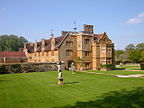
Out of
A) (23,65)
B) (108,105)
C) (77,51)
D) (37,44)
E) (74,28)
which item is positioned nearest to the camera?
(108,105)

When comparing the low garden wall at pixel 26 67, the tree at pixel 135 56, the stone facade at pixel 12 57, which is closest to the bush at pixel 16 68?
the low garden wall at pixel 26 67

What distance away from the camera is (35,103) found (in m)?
11.7

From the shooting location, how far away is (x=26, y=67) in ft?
130

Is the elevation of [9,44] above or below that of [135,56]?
above

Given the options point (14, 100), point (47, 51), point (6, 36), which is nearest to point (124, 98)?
point (14, 100)

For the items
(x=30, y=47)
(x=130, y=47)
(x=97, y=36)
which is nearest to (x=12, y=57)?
(x=30, y=47)

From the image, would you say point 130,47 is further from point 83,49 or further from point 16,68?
point 16,68

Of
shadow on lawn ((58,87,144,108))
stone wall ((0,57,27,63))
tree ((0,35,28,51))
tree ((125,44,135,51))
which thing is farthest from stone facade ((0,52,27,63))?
tree ((125,44,135,51))

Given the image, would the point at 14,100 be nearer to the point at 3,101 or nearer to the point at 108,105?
the point at 3,101

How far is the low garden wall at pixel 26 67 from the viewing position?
3709 centimetres

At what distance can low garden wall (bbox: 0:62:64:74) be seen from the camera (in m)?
37.1

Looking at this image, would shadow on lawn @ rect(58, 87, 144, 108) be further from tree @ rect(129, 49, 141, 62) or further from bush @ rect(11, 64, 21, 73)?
tree @ rect(129, 49, 141, 62)

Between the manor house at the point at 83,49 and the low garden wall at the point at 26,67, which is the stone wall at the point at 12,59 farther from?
the low garden wall at the point at 26,67

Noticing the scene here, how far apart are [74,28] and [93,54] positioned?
32.5 feet
